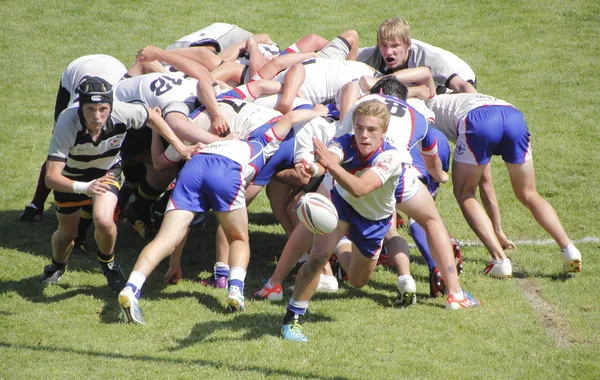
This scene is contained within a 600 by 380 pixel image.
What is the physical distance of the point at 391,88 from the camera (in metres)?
7.13

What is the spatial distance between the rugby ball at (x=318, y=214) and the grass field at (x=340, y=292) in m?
0.85

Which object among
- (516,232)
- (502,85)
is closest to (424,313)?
(516,232)

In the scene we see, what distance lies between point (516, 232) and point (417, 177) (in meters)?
2.23

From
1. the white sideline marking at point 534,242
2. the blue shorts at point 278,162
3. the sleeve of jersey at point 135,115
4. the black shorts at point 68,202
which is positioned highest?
the sleeve of jersey at point 135,115

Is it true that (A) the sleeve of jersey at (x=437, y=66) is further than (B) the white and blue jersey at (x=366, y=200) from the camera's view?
Yes

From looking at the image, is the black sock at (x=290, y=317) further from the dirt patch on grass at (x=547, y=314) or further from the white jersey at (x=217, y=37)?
the white jersey at (x=217, y=37)

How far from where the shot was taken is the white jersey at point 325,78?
27.3 feet

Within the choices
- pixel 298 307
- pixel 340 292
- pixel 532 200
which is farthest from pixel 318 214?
pixel 532 200

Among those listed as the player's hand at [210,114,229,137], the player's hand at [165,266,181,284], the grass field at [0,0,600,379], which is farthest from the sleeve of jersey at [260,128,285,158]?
the player's hand at [165,266,181,284]

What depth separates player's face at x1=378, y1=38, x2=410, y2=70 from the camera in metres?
8.41

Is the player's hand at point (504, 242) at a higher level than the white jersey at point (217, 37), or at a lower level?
lower

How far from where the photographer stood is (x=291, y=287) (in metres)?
6.98

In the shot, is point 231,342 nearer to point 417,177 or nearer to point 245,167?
point 245,167

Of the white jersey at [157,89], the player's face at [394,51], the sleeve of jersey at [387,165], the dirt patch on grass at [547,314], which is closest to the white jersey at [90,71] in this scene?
the white jersey at [157,89]
